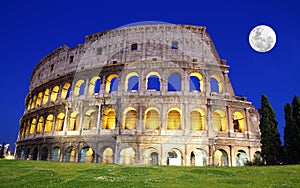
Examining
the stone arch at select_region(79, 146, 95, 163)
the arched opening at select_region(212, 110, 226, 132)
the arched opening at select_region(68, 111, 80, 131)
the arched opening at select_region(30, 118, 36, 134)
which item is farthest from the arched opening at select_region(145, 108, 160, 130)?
the arched opening at select_region(30, 118, 36, 134)

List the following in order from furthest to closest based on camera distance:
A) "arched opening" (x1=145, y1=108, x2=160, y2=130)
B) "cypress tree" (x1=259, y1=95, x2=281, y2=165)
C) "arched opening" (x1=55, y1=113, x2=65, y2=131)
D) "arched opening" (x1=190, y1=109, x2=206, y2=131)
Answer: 1. "arched opening" (x1=55, y1=113, x2=65, y2=131)
2. "arched opening" (x1=190, y1=109, x2=206, y2=131)
3. "arched opening" (x1=145, y1=108, x2=160, y2=130)
4. "cypress tree" (x1=259, y1=95, x2=281, y2=165)

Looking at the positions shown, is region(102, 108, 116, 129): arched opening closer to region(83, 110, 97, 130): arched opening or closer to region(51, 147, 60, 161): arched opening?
region(83, 110, 97, 130): arched opening

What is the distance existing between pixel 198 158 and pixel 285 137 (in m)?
7.54

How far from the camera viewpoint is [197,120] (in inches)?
890

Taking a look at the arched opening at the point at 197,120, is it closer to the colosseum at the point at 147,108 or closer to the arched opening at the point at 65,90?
the colosseum at the point at 147,108

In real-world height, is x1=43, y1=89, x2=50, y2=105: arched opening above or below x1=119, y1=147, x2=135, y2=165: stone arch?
above

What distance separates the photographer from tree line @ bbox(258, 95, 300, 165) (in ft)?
53.1

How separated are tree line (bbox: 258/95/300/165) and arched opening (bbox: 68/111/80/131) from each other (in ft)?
58.9

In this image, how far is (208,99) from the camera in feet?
72.5

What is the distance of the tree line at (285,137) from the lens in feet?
53.1

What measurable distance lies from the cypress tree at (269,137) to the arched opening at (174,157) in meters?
6.88

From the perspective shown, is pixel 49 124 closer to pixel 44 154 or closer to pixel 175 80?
pixel 44 154

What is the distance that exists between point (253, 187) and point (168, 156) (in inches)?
540

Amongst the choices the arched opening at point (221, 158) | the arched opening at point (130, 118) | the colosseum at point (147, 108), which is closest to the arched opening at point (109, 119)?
the colosseum at point (147, 108)
